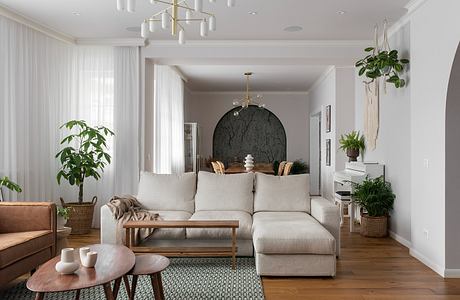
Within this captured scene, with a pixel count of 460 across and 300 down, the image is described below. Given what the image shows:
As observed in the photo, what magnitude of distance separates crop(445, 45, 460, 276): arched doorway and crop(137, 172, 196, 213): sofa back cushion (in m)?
2.72

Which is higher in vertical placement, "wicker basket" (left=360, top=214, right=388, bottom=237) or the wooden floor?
"wicker basket" (left=360, top=214, right=388, bottom=237)

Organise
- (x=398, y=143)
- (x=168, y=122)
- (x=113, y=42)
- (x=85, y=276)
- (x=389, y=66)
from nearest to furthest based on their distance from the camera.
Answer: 1. (x=85, y=276)
2. (x=389, y=66)
3. (x=398, y=143)
4. (x=113, y=42)
5. (x=168, y=122)

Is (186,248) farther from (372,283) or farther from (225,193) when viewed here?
(372,283)

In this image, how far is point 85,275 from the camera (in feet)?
8.49

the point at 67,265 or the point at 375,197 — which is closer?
the point at 67,265

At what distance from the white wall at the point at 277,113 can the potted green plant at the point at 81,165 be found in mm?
5962

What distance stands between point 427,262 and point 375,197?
4.69ft

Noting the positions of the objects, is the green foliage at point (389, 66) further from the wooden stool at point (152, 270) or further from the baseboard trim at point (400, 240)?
the wooden stool at point (152, 270)

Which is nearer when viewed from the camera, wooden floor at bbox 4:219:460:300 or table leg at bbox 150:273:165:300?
table leg at bbox 150:273:165:300

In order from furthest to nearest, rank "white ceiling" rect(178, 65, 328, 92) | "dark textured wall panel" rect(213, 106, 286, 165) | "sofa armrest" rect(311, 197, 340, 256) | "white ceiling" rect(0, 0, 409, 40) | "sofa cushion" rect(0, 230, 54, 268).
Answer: "dark textured wall panel" rect(213, 106, 286, 165)
"white ceiling" rect(178, 65, 328, 92)
"white ceiling" rect(0, 0, 409, 40)
"sofa armrest" rect(311, 197, 340, 256)
"sofa cushion" rect(0, 230, 54, 268)

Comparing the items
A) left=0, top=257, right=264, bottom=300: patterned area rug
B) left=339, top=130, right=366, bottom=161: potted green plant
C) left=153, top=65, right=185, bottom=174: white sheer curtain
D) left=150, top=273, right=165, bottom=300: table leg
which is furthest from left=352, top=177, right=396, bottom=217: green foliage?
left=150, top=273, right=165, bottom=300: table leg

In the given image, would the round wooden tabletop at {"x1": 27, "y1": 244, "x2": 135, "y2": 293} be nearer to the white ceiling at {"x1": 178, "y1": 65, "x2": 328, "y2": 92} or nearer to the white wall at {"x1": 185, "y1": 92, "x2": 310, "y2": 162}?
the white ceiling at {"x1": 178, "y1": 65, "x2": 328, "y2": 92}

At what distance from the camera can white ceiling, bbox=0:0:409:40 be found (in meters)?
4.93

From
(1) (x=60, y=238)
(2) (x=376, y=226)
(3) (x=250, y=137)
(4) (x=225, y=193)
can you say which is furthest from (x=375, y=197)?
(3) (x=250, y=137)
